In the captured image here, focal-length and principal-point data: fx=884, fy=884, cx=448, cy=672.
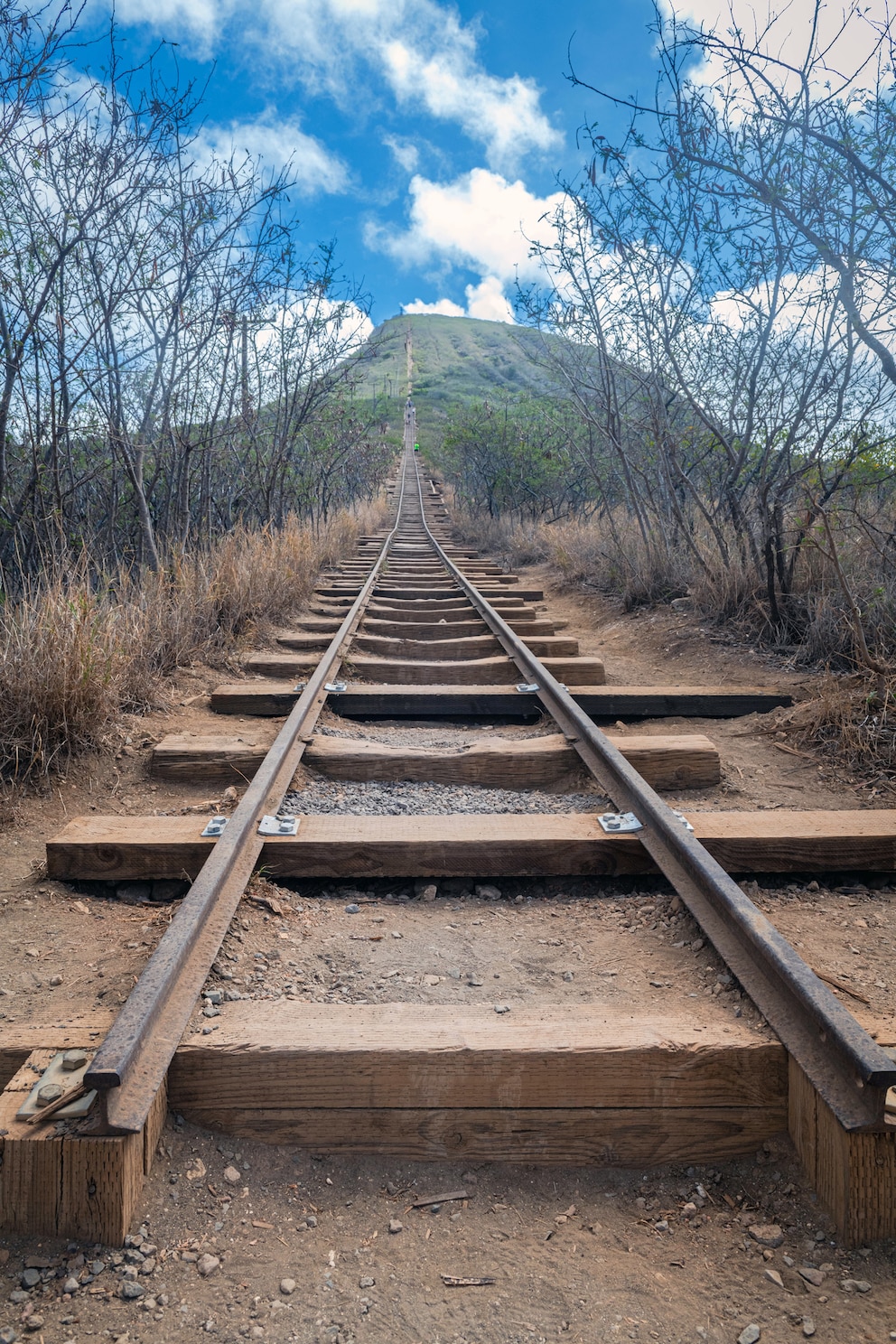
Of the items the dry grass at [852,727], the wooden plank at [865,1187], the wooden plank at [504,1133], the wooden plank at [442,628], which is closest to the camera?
the wooden plank at [865,1187]

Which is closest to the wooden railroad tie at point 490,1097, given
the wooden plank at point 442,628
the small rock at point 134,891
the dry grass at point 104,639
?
the small rock at point 134,891

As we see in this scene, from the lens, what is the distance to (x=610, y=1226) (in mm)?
1450

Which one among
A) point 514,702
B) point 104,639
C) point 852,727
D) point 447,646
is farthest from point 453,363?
point 852,727

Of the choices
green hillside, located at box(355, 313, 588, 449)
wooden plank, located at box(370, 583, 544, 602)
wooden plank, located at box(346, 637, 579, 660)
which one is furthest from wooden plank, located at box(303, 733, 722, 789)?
green hillside, located at box(355, 313, 588, 449)

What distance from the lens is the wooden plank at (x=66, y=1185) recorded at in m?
1.36

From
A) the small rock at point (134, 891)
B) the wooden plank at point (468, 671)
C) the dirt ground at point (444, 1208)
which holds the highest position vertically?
the wooden plank at point (468, 671)

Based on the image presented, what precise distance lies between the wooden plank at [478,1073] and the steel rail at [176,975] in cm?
8

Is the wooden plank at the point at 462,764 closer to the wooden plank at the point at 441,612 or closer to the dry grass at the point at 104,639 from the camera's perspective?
the dry grass at the point at 104,639

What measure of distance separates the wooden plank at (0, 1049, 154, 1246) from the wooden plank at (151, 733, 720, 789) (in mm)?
2067

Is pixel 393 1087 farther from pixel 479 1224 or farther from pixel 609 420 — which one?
pixel 609 420

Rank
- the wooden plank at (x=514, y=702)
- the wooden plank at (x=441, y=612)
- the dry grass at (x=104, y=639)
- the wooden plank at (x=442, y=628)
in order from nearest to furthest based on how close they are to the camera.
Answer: the dry grass at (x=104, y=639) < the wooden plank at (x=514, y=702) < the wooden plank at (x=442, y=628) < the wooden plank at (x=441, y=612)

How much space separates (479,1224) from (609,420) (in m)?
8.23

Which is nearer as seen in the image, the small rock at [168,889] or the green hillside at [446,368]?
the small rock at [168,889]

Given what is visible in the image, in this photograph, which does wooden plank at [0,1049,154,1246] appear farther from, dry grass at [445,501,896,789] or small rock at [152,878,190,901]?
dry grass at [445,501,896,789]
